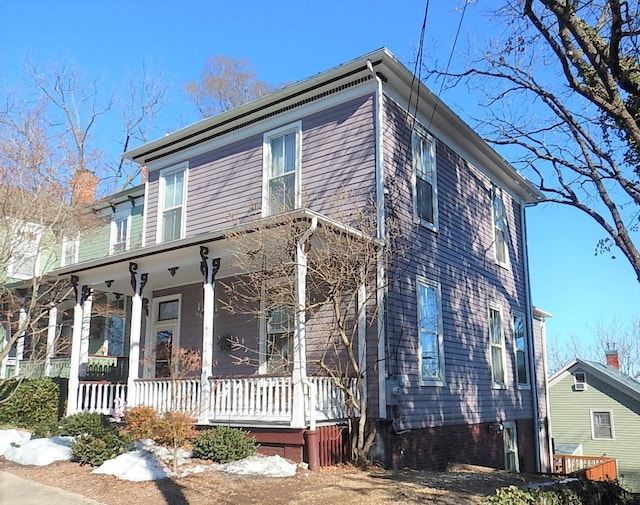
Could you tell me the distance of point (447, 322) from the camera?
1313 centimetres

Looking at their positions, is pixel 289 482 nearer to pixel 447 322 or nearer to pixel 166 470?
pixel 166 470

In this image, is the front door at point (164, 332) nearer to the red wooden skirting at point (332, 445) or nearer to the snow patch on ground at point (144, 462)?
the snow patch on ground at point (144, 462)

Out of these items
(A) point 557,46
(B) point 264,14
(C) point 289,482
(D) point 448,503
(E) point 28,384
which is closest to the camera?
(D) point 448,503

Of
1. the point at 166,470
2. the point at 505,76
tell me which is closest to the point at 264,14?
the point at 505,76

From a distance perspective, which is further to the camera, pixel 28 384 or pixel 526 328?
pixel 526 328

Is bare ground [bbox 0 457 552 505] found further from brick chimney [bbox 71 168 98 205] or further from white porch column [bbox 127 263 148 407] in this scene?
brick chimney [bbox 71 168 98 205]

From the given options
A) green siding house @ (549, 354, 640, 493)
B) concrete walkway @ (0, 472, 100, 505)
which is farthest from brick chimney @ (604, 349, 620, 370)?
concrete walkway @ (0, 472, 100, 505)

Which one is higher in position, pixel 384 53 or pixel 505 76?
pixel 505 76

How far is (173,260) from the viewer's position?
12.0 m

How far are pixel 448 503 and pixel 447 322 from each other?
21.1 feet

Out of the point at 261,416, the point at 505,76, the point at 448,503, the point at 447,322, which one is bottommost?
the point at 448,503

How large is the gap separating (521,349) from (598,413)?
45.3 ft

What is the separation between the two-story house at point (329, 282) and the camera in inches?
406

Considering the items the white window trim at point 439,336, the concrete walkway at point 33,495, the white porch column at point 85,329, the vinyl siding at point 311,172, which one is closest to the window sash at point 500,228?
the white window trim at point 439,336
